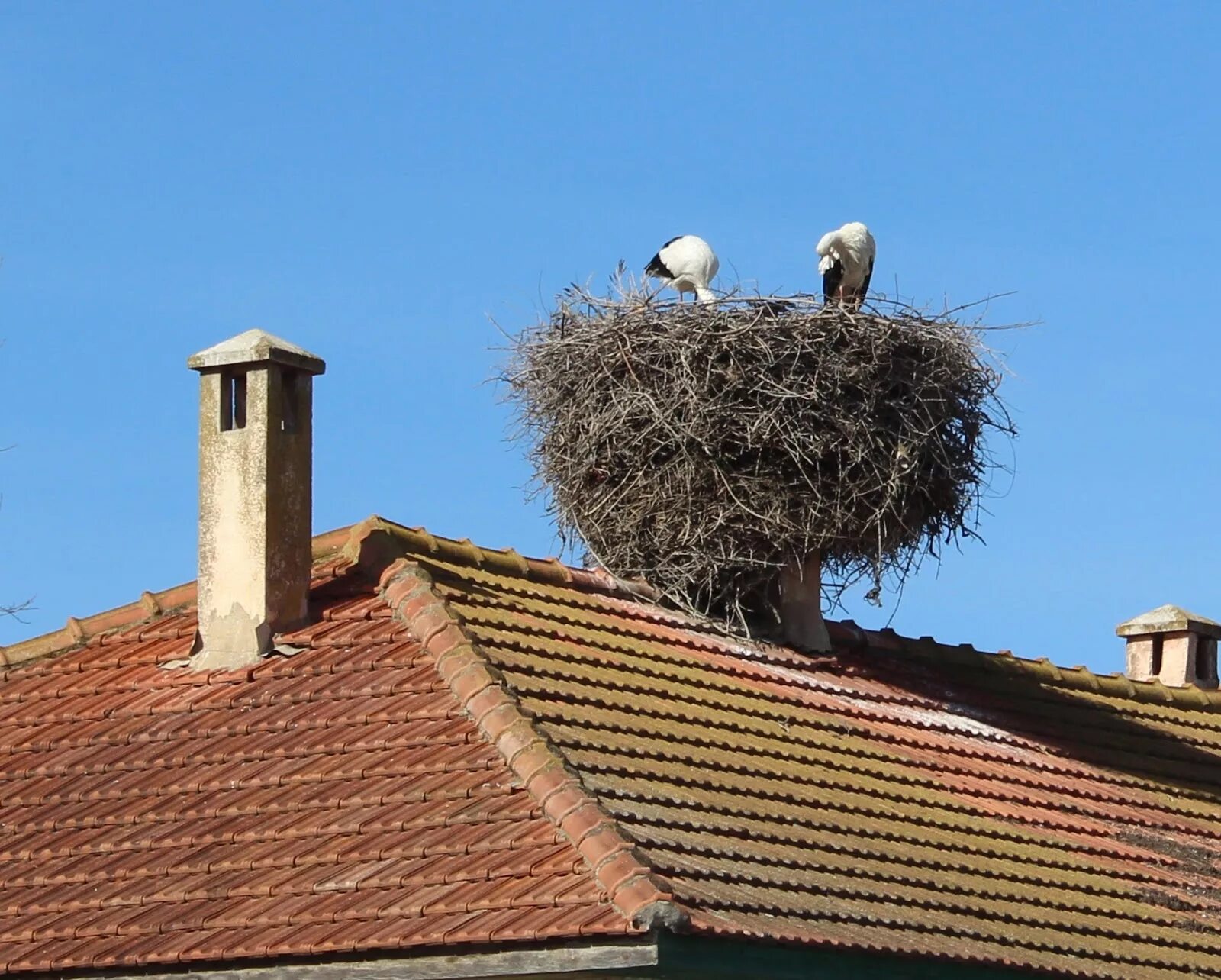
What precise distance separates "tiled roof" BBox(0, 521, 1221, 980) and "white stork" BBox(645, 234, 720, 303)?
10.4 ft

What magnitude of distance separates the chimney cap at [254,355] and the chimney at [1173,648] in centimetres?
727

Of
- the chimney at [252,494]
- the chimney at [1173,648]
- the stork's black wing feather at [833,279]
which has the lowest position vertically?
the chimney at [1173,648]

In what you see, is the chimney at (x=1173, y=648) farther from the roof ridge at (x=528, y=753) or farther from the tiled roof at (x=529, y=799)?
the roof ridge at (x=528, y=753)

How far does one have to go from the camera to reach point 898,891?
964 cm

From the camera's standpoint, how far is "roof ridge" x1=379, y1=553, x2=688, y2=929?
8008 millimetres

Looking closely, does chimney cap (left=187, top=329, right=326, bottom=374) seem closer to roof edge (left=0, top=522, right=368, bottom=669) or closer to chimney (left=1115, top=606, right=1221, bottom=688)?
roof edge (left=0, top=522, right=368, bottom=669)

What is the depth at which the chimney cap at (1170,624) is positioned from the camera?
643 inches

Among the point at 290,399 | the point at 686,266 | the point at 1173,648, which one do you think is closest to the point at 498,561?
the point at 290,399

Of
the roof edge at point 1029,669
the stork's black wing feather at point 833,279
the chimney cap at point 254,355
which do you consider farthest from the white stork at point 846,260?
the chimney cap at point 254,355

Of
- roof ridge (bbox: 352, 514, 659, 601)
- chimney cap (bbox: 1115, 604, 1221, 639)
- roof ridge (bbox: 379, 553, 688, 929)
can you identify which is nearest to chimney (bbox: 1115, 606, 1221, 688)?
chimney cap (bbox: 1115, 604, 1221, 639)

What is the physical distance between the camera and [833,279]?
1501cm

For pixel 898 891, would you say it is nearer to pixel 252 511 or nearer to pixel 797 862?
pixel 797 862

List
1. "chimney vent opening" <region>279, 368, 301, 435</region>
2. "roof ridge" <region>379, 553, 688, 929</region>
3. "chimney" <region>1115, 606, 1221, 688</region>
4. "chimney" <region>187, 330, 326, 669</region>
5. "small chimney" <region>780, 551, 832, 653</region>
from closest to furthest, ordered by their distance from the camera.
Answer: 1. "roof ridge" <region>379, 553, 688, 929</region>
2. "chimney" <region>187, 330, 326, 669</region>
3. "chimney vent opening" <region>279, 368, 301, 435</region>
4. "small chimney" <region>780, 551, 832, 653</region>
5. "chimney" <region>1115, 606, 1221, 688</region>

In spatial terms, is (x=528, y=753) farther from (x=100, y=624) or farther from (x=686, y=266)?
(x=686, y=266)
